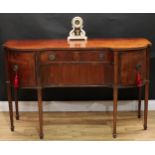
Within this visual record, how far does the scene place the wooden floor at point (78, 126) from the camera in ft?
7.67

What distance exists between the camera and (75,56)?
7.01 feet

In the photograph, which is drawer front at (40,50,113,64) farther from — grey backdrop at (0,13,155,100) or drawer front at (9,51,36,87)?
grey backdrop at (0,13,155,100)

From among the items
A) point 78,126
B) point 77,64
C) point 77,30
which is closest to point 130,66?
point 77,64

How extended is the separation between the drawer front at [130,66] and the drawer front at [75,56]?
0.10 m

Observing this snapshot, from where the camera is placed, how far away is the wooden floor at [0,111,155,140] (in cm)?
234

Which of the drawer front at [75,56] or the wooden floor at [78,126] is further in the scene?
the wooden floor at [78,126]

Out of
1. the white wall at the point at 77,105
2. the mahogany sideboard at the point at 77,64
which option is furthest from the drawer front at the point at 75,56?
the white wall at the point at 77,105

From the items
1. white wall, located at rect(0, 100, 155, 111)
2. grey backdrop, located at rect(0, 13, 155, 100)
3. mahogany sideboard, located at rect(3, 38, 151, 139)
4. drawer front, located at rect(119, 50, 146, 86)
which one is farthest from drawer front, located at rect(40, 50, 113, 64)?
white wall, located at rect(0, 100, 155, 111)

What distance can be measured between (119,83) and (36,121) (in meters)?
0.92

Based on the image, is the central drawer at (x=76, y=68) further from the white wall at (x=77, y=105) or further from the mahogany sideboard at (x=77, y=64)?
the white wall at (x=77, y=105)

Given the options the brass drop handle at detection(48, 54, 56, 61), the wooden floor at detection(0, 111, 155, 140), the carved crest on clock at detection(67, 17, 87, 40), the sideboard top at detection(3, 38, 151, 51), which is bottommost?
the wooden floor at detection(0, 111, 155, 140)

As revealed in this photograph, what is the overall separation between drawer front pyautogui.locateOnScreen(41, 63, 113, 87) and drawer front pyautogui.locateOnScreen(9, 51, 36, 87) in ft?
0.27

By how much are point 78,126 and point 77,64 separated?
2.11 ft
